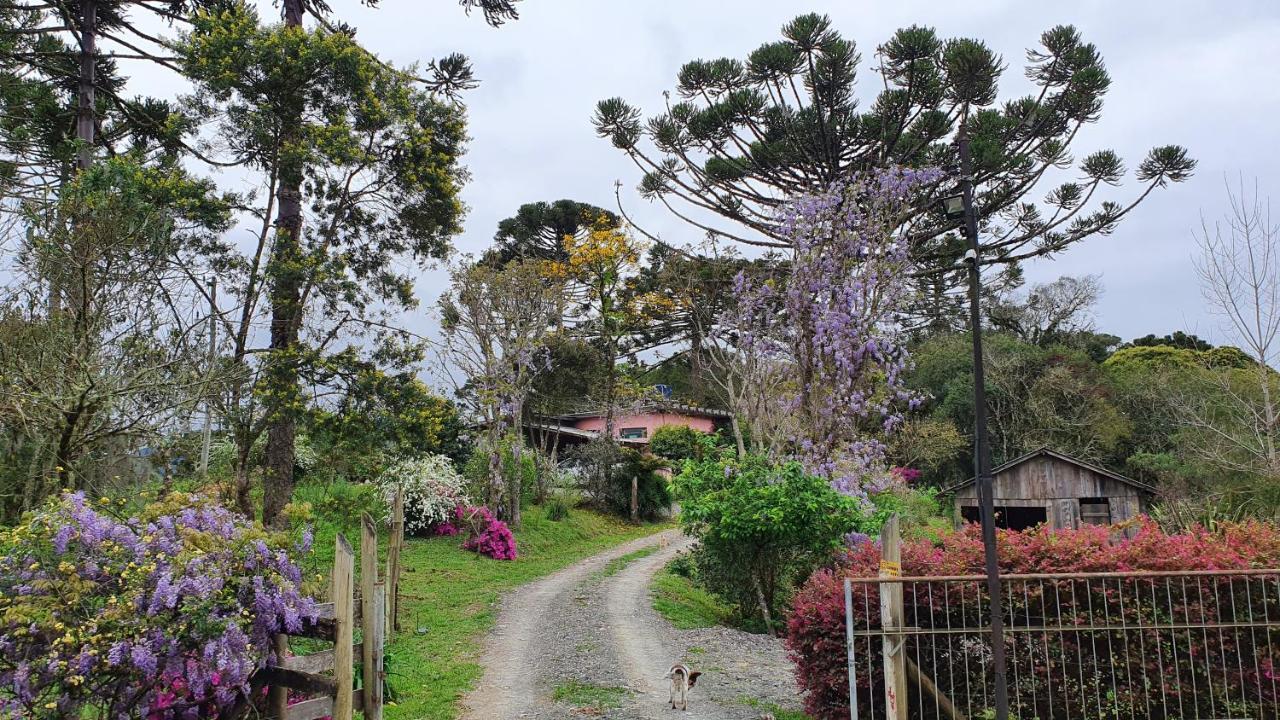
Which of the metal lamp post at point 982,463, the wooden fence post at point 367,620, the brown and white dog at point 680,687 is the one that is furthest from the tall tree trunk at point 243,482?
the metal lamp post at point 982,463

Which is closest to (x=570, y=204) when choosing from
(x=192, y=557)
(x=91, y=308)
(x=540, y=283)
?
(x=540, y=283)

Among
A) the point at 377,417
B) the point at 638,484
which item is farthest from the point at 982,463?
the point at 638,484

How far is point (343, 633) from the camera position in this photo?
18.4ft

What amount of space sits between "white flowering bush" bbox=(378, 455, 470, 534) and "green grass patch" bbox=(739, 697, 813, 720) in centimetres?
1245

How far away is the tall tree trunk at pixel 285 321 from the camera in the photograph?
11414mm

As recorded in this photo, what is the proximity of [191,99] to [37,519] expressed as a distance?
906cm

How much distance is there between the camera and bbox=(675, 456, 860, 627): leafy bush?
10312 millimetres

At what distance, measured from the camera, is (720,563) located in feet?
37.2

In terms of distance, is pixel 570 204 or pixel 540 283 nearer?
pixel 540 283

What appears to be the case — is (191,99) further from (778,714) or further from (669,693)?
(778,714)

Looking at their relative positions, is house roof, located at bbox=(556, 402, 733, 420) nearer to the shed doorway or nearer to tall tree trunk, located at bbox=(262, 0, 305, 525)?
the shed doorway

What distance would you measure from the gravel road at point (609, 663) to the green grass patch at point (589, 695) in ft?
0.03

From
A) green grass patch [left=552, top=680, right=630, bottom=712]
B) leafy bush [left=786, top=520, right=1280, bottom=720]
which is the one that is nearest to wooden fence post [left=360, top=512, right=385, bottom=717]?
green grass patch [left=552, top=680, right=630, bottom=712]

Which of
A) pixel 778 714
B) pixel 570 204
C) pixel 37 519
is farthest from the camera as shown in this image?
pixel 570 204
